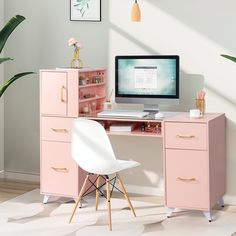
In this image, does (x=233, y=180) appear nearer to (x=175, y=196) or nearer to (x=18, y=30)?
(x=175, y=196)

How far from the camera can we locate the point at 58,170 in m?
4.98

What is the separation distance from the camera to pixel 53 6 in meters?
5.60

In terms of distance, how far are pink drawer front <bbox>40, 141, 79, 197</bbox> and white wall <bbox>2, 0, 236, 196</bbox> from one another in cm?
63

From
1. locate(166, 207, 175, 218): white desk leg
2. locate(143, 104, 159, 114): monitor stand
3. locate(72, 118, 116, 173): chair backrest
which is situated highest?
locate(143, 104, 159, 114): monitor stand

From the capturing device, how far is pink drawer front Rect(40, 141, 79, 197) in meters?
4.94

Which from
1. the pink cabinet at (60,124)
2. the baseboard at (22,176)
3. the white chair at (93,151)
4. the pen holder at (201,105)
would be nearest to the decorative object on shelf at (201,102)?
the pen holder at (201,105)

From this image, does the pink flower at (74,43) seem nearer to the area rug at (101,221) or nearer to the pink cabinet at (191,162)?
the pink cabinet at (191,162)

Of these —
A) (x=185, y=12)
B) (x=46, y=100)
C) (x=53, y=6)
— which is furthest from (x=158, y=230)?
(x=53, y=6)

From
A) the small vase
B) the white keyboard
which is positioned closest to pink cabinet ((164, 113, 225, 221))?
the white keyboard

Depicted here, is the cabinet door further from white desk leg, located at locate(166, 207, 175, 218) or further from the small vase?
white desk leg, located at locate(166, 207, 175, 218)

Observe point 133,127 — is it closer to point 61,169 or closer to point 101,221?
point 61,169

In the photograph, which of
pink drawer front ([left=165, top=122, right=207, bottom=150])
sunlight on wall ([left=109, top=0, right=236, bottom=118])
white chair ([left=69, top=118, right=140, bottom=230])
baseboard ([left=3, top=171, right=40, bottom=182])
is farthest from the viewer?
baseboard ([left=3, top=171, right=40, bottom=182])

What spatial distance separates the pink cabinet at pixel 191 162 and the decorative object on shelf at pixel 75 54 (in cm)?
107

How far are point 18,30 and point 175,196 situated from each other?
2.29 m
